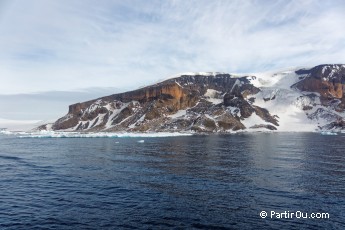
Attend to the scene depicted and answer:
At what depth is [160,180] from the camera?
44.1m

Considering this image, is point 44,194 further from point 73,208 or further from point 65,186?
point 73,208

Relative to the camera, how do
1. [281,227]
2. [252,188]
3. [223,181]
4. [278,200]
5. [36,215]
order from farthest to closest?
1. [223,181]
2. [252,188]
3. [278,200]
4. [36,215]
5. [281,227]

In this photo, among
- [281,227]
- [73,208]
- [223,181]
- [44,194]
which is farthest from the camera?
[223,181]

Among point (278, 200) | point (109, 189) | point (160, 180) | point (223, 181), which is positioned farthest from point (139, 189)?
point (278, 200)

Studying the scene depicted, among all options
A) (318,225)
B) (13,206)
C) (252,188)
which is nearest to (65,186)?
(13,206)

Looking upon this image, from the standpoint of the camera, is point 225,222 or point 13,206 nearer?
point 225,222

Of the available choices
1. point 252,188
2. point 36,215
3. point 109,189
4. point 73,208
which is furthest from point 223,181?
point 36,215

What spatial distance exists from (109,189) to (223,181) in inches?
621

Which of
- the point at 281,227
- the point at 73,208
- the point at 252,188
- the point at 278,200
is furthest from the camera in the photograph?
the point at 252,188

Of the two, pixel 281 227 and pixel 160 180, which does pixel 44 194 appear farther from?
pixel 281 227

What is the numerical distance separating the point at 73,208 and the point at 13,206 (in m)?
6.23

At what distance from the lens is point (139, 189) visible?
38.2 metres

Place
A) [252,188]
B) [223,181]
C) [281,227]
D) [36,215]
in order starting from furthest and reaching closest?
[223,181] < [252,188] < [36,215] < [281,227]

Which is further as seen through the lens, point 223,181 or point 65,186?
point 223,181
